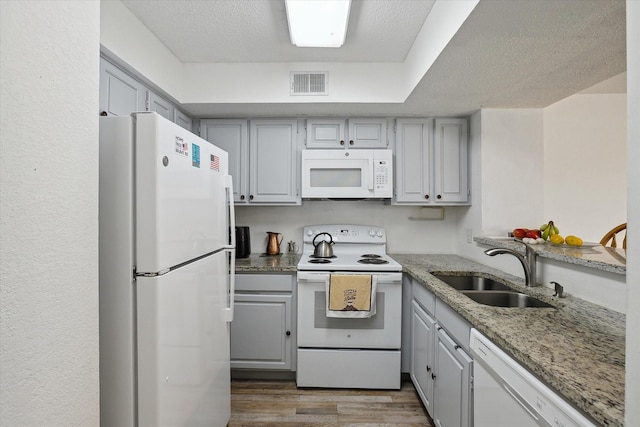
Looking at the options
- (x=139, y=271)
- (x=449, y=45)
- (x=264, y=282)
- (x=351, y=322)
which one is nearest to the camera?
(x=139, y=271)

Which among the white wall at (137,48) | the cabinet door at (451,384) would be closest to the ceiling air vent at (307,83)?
the white wall at (137,48)

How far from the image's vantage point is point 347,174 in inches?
109

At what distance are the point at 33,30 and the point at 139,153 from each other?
1.54 feet

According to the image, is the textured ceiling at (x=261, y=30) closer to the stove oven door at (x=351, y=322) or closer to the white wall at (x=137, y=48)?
the white wall at (x=137, y=48)

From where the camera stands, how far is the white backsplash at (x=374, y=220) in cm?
314

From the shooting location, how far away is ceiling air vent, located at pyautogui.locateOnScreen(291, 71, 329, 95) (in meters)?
2.49

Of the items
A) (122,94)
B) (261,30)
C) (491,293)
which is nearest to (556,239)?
(491,293)

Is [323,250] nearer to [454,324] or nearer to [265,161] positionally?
[265,161]

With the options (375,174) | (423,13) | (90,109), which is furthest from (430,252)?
(90,109)

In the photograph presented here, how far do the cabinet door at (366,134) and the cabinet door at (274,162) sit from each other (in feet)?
1.63

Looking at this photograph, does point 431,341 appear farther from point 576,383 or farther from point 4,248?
point 4,248

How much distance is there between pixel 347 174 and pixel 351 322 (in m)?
1.20

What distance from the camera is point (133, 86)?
1.98 metres

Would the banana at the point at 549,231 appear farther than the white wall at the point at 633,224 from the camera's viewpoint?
Yes
